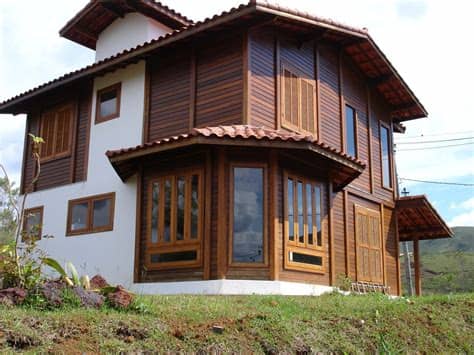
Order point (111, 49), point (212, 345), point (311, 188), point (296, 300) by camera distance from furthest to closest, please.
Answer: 1. point (111, 49)
2. point (311, 188)
3. point (296, 300)
4. point (212, 345)

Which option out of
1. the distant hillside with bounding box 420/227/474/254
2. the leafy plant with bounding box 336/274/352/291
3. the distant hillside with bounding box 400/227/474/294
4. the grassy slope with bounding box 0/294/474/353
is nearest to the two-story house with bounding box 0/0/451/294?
the leafy plant with bounding box 336/274/352/291

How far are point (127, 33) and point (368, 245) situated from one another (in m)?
8.65

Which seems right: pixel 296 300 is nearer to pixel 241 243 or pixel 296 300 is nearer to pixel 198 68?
pixel 241 243

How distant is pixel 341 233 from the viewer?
1396cm

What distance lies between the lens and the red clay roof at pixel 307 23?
11.6 metres

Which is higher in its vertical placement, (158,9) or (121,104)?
(158,9)

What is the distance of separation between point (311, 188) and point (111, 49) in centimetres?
762

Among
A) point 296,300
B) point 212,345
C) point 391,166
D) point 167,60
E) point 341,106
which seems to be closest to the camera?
point 212,345

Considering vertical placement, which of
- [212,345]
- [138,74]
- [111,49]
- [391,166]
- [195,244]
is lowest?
[212,345]

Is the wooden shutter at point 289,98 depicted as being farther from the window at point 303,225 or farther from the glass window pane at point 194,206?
the glass window pane at point 194,206

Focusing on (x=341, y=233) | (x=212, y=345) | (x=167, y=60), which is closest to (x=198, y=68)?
(x=167, y=60)

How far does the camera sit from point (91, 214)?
14.2 m

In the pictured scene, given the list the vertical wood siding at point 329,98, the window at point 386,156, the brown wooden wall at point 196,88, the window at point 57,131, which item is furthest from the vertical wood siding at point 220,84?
the window at point 386,156

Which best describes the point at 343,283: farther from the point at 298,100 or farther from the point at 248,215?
the point at 298,100
